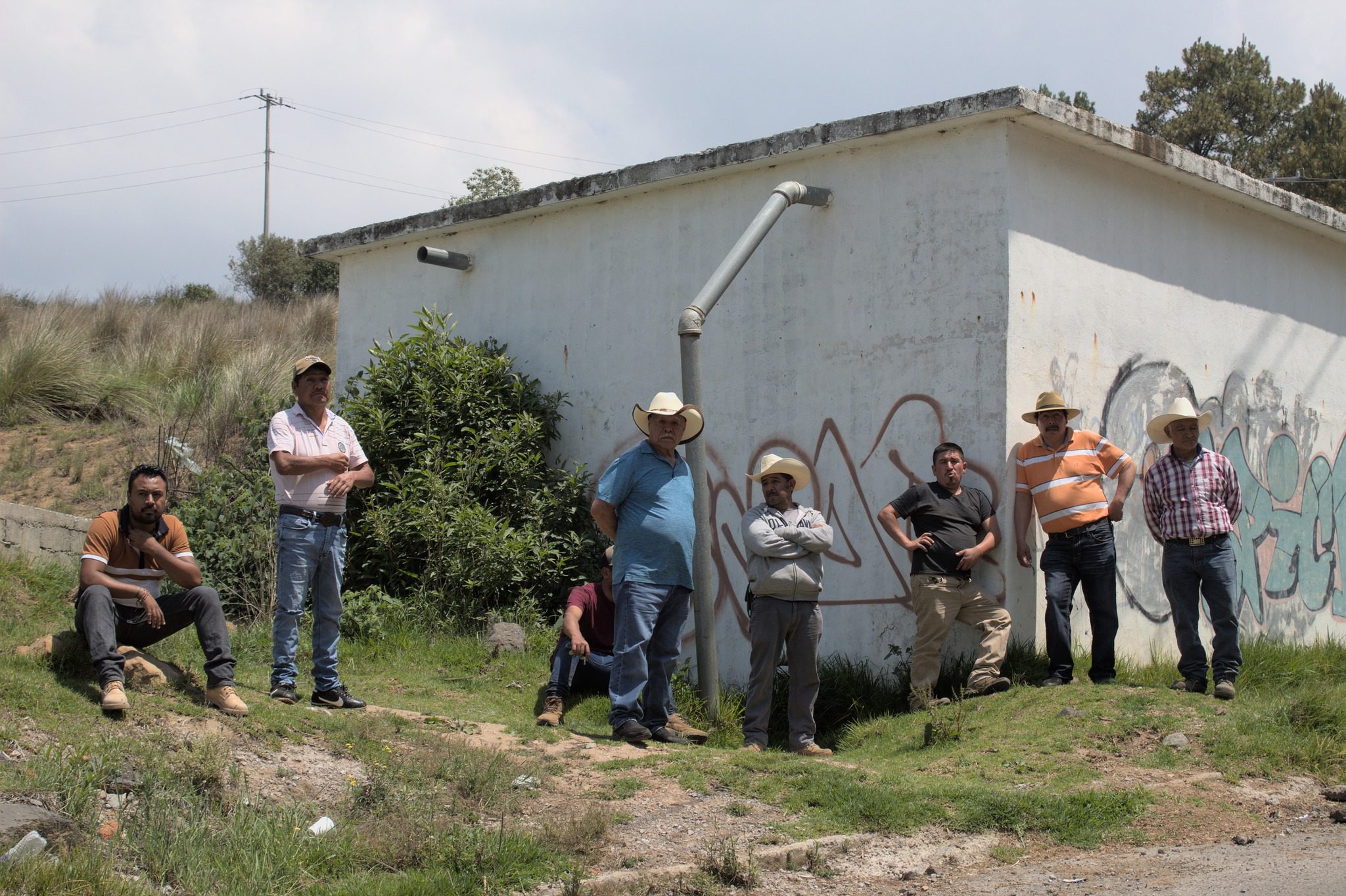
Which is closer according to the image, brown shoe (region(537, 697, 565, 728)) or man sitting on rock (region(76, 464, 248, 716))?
man sitting on rock (region(76, 464, 248, 716))

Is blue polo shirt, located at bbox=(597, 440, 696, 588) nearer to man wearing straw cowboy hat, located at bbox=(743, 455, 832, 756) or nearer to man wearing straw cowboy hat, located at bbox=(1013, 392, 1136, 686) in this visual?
man wearing straw cowboy hat, located at bbox=(743, 455, 832, 756)

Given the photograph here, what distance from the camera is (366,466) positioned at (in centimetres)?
728

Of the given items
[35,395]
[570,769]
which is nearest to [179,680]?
[570,769]

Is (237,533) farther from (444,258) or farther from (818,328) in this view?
(818,328)

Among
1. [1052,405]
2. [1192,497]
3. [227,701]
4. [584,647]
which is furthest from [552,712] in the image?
[1192,497]

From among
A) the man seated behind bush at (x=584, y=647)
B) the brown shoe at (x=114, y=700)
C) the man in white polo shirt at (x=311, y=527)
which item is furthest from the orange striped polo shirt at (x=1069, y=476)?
the brown shoe at (x=114, y=700)

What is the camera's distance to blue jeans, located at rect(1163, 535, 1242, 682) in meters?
7.60

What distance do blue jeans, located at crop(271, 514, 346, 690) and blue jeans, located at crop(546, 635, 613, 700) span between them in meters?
1.42

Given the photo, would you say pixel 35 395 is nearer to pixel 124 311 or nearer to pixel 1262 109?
pixel 124 311

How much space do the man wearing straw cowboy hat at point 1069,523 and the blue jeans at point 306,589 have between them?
421 cm

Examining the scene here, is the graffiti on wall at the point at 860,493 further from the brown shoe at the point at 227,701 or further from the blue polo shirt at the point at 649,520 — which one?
the brown shoe at the point at 227,701

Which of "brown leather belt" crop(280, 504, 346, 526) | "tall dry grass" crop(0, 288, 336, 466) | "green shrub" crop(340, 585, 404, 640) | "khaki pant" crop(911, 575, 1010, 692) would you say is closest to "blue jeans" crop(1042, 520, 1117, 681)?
"khaki pant" crop(911, 575, 1010, 692)

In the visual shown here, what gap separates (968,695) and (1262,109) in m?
25.9

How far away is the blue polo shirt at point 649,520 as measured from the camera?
7.07 meters
